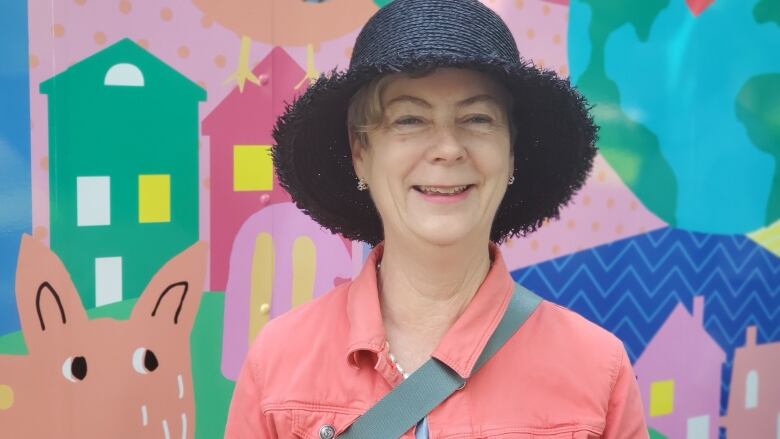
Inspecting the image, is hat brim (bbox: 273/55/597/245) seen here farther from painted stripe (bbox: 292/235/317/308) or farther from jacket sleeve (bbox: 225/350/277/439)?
painted stripe (bbox: 292/235/317/308)

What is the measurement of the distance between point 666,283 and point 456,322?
5.49ft

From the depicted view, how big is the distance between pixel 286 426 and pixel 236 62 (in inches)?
44.1

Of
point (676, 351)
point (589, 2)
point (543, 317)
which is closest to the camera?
point (543, 317)

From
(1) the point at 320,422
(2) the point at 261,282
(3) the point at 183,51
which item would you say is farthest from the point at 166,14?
(1) the point at 320,422

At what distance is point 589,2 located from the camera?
259cm

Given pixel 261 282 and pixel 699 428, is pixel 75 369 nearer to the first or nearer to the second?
pixel 261 282

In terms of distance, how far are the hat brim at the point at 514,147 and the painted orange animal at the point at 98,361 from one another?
0.63 meters

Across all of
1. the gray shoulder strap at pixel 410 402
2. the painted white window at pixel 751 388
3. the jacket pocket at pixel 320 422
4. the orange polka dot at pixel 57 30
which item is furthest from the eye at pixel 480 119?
the painted white window at pixel 751 388

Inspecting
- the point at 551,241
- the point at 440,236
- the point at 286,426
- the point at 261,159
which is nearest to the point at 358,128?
the point at 440,236

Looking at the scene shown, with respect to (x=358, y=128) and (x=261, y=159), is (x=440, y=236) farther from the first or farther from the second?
(x=261, y=159)

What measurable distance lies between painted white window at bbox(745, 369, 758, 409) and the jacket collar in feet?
6.45

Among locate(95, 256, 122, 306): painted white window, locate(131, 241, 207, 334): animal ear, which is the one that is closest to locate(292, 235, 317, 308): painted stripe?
locate(131, 241, 207, 334): animal ear

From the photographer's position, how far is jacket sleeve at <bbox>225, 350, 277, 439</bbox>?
4.40 ft

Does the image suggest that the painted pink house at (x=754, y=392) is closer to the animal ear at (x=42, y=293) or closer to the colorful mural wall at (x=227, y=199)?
the colorful mural wall at (x=227, y=199)
